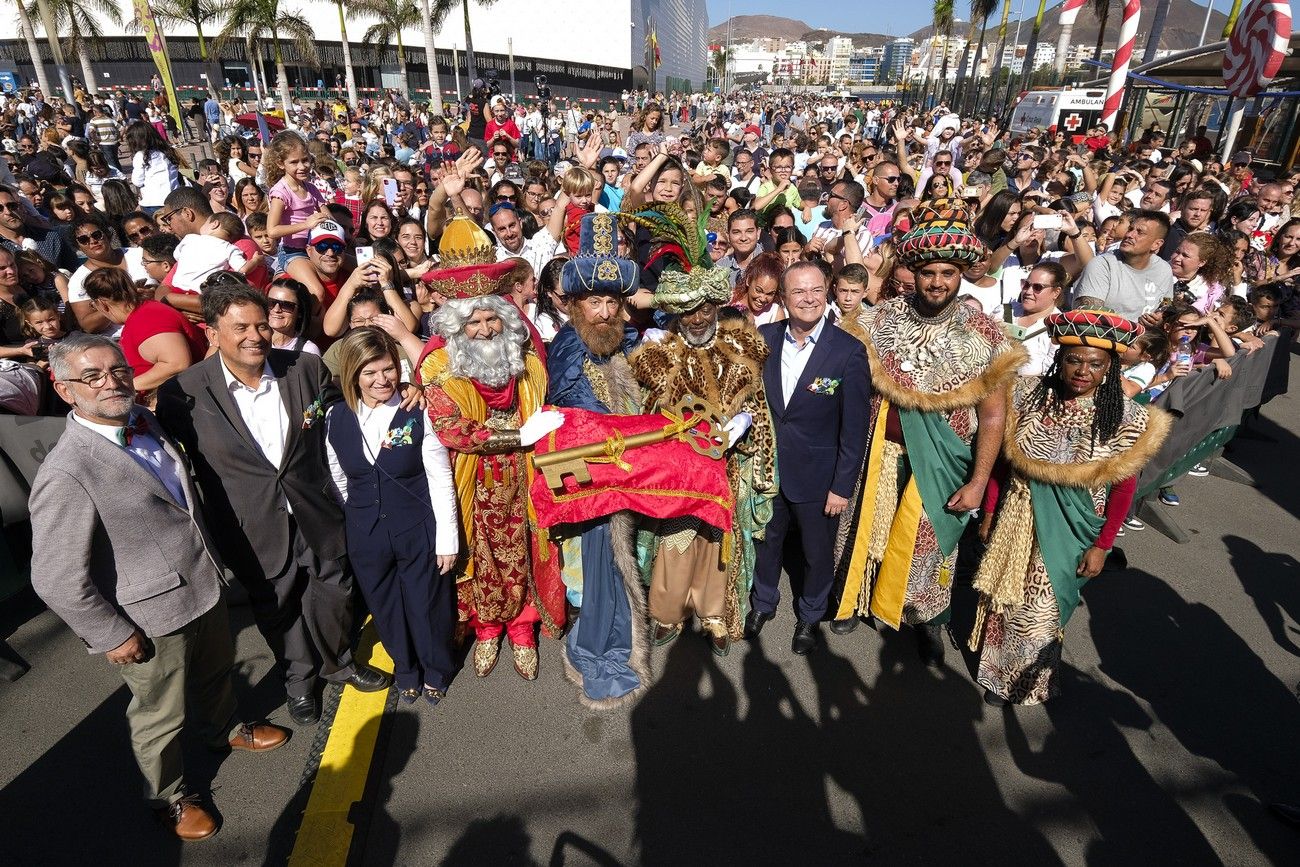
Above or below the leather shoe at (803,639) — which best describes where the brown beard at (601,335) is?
above

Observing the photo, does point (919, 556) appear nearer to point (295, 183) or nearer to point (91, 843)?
point (91, 843)

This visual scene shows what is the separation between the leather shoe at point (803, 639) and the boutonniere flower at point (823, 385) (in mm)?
1405

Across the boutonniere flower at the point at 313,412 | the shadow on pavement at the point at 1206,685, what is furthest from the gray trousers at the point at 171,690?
the shadow on pavement at the point at 1206,685

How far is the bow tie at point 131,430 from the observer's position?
240 centimetres

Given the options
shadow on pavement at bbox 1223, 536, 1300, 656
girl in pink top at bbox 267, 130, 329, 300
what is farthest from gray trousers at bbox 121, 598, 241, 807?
shadow on pavement at bbox 1223, 536, 1300, 656

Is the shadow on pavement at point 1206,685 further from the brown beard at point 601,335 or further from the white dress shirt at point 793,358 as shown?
the brown beard at point 601,335

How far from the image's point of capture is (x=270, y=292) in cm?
383

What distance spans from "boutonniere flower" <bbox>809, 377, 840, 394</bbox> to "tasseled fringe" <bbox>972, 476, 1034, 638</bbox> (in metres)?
0.95

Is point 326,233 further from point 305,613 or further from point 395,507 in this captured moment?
point 305,613

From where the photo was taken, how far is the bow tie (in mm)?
2404

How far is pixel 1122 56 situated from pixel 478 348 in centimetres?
1502

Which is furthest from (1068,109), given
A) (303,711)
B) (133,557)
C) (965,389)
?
(133,557)

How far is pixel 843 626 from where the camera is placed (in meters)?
3.99

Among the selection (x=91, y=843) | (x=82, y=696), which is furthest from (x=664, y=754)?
(x=82, y=696)
